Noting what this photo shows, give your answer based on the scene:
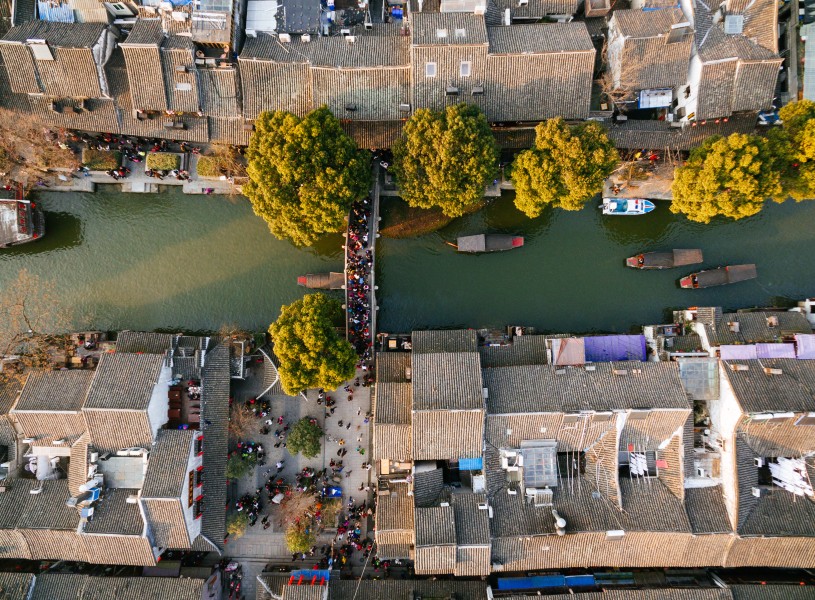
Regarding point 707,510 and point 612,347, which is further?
point 612,347

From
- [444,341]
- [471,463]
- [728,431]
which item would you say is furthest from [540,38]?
[471,463]

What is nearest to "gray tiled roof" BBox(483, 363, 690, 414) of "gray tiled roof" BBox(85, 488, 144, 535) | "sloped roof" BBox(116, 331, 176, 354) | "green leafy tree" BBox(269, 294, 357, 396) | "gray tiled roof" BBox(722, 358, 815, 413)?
"gray tiled roof" BBox(722, 358, 815, 413)

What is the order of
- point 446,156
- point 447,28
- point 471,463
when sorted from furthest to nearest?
1. point 447,28
2. point 471,463
3. point 446,156

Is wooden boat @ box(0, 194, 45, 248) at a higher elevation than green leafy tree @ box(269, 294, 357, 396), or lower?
higher

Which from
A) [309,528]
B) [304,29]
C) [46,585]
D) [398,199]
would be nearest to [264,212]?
[398,199]

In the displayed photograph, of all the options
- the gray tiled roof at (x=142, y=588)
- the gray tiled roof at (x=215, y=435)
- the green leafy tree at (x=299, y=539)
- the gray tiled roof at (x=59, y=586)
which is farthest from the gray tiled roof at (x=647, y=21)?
the gray tiled roof at (x=59, y=586)

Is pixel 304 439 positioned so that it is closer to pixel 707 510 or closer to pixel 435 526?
pixel 435 526

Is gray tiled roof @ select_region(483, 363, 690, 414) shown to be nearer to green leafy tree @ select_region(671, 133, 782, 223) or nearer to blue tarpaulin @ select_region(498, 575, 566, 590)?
green leafy tree @ select_region(671, 133, 782, 223)

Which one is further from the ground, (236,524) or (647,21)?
(647,21)
